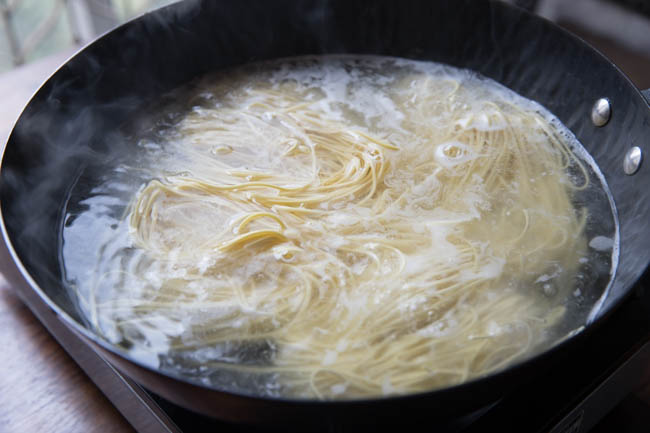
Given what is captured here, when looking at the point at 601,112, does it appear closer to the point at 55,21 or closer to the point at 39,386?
the point at 39,386

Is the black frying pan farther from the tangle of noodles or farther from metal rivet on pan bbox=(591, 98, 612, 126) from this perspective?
the tangle of noodles

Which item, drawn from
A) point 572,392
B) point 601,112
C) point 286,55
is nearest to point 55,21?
point 286,55

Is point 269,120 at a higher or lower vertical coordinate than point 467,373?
higher

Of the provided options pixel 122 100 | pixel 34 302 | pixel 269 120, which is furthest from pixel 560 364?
pixel 122 100

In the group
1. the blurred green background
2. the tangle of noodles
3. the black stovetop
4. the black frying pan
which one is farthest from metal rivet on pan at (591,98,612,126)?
the blurred green background

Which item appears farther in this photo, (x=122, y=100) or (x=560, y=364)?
(x=122, y=100)

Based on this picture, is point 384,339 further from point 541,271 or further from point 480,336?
point 541,271
